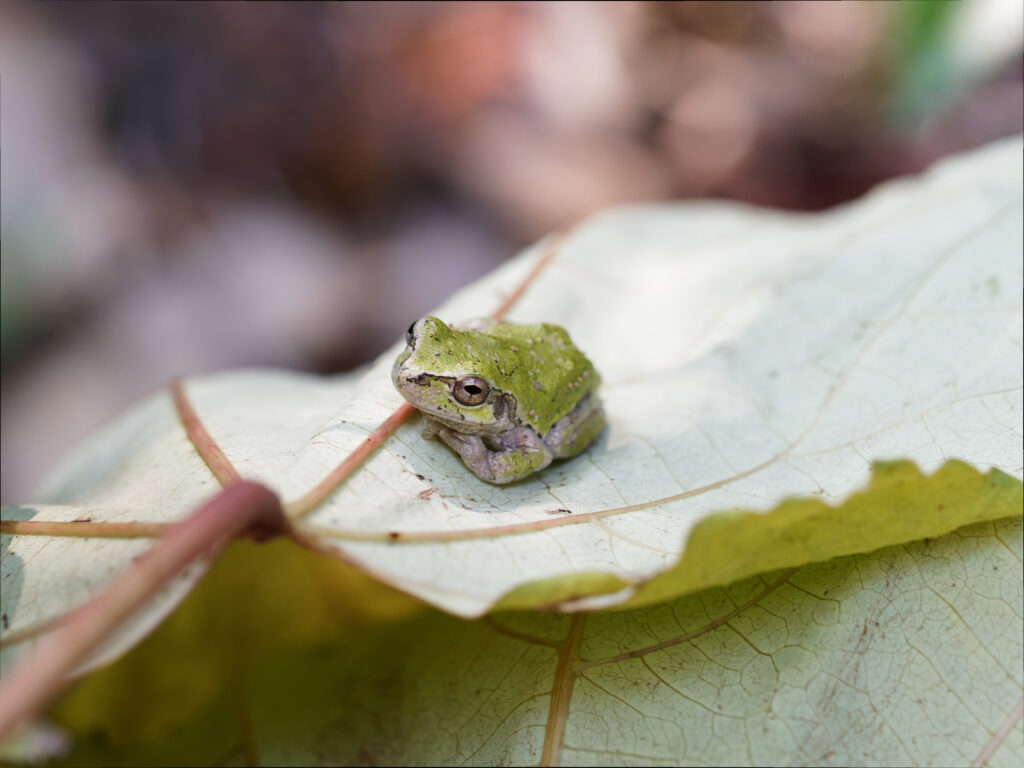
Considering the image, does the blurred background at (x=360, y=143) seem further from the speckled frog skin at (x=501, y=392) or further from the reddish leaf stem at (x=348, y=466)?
the reddish leaf stem at (x=348, y=466)

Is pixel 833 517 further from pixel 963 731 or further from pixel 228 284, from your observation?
pixel 228 284

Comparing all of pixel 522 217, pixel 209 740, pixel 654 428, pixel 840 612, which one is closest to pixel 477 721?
pixel 209 740

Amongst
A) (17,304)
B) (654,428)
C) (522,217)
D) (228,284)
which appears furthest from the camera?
(522,217)

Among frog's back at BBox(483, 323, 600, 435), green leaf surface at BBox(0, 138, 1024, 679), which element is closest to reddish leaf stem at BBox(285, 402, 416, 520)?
green leaf surface at BBox(0, 138, 1024, 679)

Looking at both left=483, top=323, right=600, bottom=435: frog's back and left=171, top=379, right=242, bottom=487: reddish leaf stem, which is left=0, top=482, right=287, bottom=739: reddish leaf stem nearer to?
left=171, top=379, right=242, bottom=487: reddish leaf stem

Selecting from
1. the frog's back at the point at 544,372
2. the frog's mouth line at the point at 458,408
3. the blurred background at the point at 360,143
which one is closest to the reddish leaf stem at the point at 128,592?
the frog's mouth line at the point at 458,408

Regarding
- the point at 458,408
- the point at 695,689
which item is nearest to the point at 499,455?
the point at 458,408
